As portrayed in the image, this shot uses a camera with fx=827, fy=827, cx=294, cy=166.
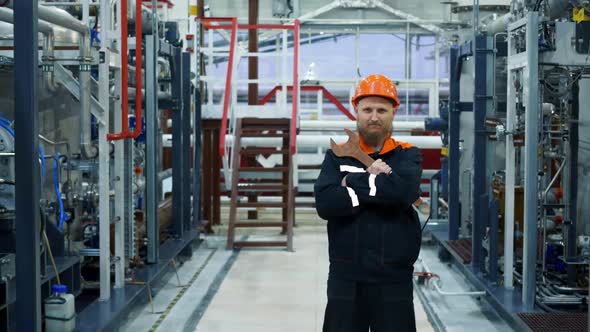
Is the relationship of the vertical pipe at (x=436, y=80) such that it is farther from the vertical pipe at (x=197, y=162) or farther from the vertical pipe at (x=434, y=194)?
the vertical pipe at (x=197, y=162)

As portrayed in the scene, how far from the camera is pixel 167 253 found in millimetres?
8438

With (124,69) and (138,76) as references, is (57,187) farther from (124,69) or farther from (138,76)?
(138,76)

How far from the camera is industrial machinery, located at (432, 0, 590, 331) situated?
594 cm

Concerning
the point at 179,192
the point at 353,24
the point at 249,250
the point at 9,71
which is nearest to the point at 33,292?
the point at 9,71

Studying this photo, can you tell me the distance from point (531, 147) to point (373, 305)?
112 inches

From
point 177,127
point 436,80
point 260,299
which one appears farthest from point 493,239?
point 436,80

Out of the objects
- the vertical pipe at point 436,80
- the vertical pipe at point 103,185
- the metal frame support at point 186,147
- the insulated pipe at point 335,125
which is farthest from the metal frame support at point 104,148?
the vertical pipe at point 436,80

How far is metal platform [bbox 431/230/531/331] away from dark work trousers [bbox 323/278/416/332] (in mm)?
2186

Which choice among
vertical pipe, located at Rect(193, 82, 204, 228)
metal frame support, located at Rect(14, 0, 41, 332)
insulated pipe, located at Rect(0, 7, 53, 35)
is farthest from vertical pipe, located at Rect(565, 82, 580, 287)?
vertical pipe, located at Rect(193, 82, 204, 228)

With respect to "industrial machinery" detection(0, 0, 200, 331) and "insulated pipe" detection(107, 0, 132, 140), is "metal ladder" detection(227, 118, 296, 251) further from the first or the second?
"insulated pipe" detection(107, 0, 132, 140)

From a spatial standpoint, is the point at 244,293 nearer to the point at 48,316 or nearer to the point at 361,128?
the point at 48,316

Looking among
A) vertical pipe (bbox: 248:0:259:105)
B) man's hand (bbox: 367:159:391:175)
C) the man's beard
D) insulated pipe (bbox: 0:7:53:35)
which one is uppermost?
vertical pipe (bbox: 248:0:259:105)

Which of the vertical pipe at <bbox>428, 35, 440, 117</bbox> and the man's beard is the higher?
the vertical pipe at <bbox>428, 35, 440, 117</bbox>

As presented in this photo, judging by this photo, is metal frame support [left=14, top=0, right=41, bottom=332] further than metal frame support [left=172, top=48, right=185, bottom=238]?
No
